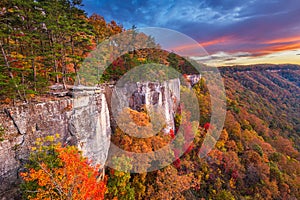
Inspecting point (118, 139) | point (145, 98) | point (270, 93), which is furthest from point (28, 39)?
point (270, 93)

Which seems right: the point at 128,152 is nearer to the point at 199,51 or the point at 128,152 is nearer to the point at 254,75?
the point at 199,51

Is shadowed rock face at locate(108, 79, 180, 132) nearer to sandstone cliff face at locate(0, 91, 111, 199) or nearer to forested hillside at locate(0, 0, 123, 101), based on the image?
sandstone cliff face at locate(0, 91, 111, 199)

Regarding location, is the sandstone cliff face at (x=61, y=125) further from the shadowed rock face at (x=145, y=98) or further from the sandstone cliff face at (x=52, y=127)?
the shadowed rock face at (x=145, y=98)

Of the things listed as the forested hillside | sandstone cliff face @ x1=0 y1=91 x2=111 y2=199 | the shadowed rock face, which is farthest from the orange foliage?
the shadowed rock face

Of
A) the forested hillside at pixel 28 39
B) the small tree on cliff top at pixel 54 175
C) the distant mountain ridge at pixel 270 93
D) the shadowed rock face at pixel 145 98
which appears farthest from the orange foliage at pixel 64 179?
the distant mountain ridge at pixel 270 93

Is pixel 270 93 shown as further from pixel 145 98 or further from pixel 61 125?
pixel 61 125
